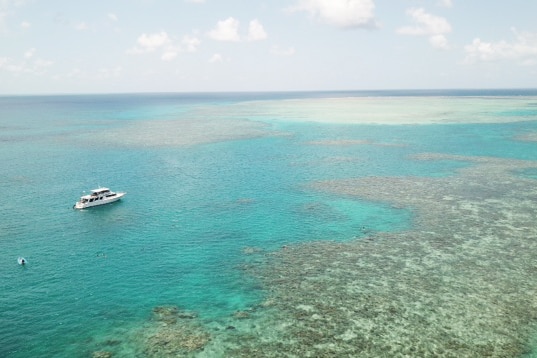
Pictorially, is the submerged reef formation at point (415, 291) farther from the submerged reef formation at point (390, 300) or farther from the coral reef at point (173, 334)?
the coral reef at point (173, 334)

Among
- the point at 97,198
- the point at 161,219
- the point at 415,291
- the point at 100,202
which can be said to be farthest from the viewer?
the point at 97,198

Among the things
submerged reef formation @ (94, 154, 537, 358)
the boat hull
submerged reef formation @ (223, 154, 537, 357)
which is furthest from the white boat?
submerged reef formation @ (223, 154, 537, 357)

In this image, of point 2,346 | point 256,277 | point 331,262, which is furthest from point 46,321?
point 331,262

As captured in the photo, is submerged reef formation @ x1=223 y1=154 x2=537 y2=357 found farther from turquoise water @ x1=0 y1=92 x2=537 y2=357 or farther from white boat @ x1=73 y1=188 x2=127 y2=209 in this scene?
white boat @ x1=73 y1=188 x2=127 y2=209

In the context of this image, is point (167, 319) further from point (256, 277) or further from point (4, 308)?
point (4, 308)

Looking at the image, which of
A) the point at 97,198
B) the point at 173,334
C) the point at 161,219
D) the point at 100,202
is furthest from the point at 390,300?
the point at 97,198

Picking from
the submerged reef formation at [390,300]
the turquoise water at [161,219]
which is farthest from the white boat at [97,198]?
the submerged reef formation at [390,300]

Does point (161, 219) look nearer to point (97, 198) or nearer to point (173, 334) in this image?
point (97, 198)
